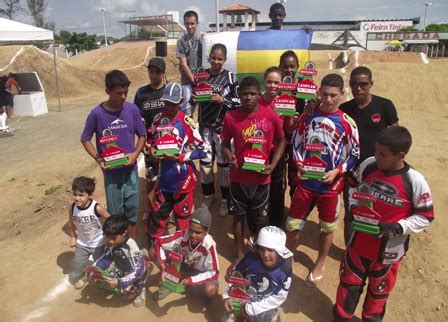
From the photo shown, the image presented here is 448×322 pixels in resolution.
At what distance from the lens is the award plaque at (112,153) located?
3887 millimetres

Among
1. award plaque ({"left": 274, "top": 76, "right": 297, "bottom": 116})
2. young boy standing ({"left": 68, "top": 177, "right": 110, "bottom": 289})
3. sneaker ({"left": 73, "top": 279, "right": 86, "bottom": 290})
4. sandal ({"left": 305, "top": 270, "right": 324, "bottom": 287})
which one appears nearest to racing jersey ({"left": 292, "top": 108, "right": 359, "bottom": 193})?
award plaque ({"left": 274, "top": 76, "right": 297, "bottom": 116})

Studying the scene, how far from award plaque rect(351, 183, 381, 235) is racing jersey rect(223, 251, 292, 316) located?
0.78 meters

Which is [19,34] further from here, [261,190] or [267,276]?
[267,276]

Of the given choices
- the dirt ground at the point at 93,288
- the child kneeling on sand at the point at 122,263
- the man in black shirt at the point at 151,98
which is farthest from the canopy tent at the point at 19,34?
the child kneeling on sand at the point at 122,263

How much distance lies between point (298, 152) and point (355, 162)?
0.59 m

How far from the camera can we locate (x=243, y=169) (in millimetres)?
3885

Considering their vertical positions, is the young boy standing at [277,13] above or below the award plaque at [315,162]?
above

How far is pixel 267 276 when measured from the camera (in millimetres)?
3238

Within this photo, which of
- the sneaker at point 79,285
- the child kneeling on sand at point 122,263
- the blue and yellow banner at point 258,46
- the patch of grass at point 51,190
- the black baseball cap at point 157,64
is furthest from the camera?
the patch of grass at point 51,190

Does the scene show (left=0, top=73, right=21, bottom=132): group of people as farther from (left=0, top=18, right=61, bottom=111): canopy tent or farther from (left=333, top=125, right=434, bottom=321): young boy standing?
(left=333, top=125, right=434, bottom=321): young boy standing

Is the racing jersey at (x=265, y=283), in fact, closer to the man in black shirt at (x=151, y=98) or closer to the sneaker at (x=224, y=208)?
the man in black shirt at (x=151, y=98)

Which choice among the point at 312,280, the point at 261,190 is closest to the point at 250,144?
the point at 261,190

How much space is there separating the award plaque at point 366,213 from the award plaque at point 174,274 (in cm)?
171

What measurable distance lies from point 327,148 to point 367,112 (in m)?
0.64
